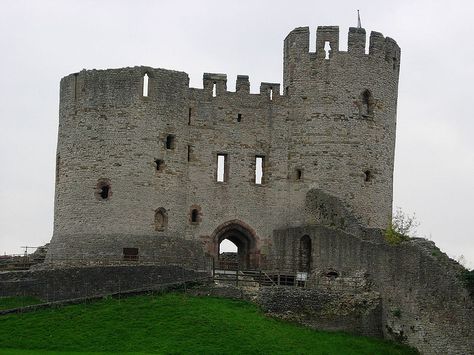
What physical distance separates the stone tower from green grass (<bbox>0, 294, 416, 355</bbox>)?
6729 mm

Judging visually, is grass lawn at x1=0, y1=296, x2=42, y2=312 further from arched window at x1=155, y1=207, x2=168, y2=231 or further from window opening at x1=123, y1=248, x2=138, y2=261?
arched window at x1=155, y1=207, x2=168, y2=231

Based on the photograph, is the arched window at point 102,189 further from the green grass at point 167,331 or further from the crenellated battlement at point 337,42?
the crenellated battlement at point 337,42

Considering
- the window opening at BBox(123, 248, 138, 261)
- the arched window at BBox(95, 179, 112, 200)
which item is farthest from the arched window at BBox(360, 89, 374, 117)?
the window opening at BBox(123, 248, 138, 261)

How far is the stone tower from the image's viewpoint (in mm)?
50031

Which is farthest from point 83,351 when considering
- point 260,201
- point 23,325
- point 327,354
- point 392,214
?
point 392,214

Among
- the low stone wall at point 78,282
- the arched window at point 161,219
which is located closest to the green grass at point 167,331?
the low stone wall at point 78,282

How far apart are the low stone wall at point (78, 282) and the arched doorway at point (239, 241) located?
6747 mm

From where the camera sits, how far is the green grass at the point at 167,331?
128 ft

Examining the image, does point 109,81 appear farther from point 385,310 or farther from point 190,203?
point 385,310

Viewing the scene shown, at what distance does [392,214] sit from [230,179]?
7.57m

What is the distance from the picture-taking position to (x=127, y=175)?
50000 millimetres

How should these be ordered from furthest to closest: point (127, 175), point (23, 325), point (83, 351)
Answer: point (127, 175), point (23, 325), point (83, 351)

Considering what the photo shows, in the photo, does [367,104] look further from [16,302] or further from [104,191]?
[16,302]

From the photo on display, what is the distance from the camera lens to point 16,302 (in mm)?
44094
